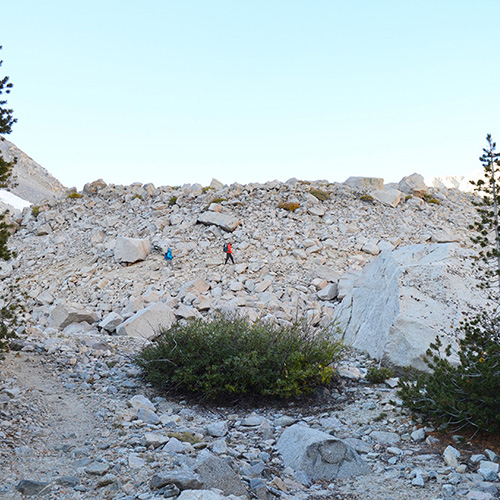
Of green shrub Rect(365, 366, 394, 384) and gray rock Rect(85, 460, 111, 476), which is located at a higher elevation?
green shrub Rect(365, 366, 394, 384)

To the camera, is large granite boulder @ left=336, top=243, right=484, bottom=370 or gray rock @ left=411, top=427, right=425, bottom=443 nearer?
gray rock @ left=411, top=427, right=425, bottom=443

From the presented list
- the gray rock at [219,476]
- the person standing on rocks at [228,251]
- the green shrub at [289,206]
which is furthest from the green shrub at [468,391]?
the green shrub at [289,206]

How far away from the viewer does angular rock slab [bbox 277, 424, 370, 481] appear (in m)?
4.96

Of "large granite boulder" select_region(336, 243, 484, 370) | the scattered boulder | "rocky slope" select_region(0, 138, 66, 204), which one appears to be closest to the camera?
"large granite boulder" select_region(336, 243, 484, 370)

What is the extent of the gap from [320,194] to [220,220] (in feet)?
18.9

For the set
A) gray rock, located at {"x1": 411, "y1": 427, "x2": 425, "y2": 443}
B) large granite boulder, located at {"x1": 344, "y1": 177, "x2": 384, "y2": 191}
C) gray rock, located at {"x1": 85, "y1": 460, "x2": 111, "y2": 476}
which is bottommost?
gray rock, located at {"x1": 85, "y1": 460, "x2": 111, "y2": 476}

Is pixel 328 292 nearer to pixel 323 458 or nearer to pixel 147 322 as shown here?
pixel 147 322

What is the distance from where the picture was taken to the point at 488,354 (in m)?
5.56

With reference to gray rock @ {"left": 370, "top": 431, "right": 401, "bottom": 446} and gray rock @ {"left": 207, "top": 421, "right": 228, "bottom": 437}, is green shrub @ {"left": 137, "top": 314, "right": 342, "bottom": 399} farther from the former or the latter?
gray rock @ {"left": 370, "top": 431, "right": 401, "bottom": 446}

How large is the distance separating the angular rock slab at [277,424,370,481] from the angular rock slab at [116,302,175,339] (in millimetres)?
7098

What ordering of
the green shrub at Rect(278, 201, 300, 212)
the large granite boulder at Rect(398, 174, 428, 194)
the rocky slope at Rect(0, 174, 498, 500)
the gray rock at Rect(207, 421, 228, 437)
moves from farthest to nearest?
the large granite boulder at Rect(398, 174, 428, 194)
the green shrub at Rect(278, 201, 300, 212)
the gray rock at Rect(207, 421, 228, 437)
the rocky slope at Rect(0, 174, 498, 500)

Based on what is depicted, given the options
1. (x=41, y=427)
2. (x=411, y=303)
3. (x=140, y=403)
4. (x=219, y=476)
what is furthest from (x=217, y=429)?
(x=411, y=303)

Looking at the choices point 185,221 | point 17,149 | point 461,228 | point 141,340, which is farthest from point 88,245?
point 17,149

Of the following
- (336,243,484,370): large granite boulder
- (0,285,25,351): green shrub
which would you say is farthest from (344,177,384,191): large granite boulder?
(0,285,25,351): green shrub
